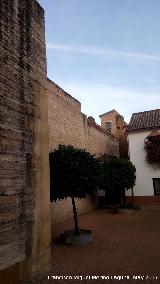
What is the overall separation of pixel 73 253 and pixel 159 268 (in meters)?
2.66

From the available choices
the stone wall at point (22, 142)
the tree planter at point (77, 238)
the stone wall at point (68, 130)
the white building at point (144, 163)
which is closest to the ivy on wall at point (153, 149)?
the white building at point (144, 163)

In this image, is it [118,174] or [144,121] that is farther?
[144,121]

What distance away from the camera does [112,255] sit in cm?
812

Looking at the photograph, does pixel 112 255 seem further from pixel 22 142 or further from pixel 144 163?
pixel 144 163

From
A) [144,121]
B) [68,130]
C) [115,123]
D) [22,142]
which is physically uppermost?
[115,123]

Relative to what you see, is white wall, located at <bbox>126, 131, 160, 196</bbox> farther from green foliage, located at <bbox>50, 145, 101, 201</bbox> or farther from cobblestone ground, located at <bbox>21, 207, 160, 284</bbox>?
green foliage, located at <bbox>50, 145, 101, 201</bbox>

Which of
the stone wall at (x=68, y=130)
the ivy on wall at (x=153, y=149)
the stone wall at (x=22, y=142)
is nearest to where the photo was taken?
the stone wall at (x=22, y=142)

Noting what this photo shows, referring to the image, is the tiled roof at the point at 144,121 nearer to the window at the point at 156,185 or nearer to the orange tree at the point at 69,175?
the window at the point at 156,185

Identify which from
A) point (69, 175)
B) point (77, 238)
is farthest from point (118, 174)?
point (69, 175)

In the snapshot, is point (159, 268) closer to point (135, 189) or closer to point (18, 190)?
point (18, 190)

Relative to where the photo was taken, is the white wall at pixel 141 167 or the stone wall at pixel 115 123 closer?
the white wall at pixel 141 167

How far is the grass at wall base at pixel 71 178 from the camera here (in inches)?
376

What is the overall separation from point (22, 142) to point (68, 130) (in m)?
10.2

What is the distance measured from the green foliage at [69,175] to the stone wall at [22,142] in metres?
3.36
